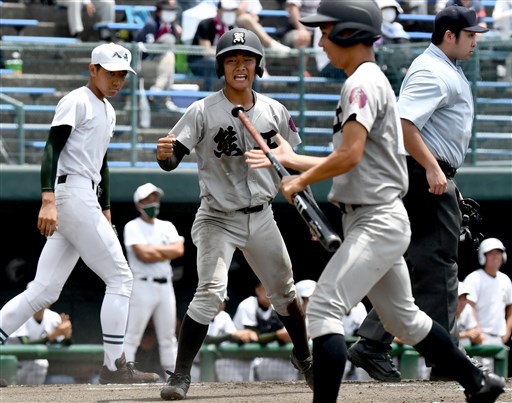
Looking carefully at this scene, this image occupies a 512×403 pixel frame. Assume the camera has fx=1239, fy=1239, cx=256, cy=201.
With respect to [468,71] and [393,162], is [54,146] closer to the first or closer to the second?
[393,162]

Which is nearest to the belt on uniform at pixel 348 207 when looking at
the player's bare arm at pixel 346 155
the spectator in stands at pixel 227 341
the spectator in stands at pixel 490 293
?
the player's bare arm at pixel 346 155

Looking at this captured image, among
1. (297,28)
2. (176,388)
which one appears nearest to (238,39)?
(176,388)

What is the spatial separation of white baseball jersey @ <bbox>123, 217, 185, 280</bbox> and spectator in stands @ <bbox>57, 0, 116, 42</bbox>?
278cm

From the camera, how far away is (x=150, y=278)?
37.2ft

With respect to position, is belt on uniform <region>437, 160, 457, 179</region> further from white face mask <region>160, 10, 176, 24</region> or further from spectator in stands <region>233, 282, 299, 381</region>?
white face mask <region>160, 10, 176, 24</region>

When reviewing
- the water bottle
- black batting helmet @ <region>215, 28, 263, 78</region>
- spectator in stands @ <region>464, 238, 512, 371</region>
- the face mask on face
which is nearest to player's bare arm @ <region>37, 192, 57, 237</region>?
black batting helmet @ <region>215, 28, 263, 78</region>

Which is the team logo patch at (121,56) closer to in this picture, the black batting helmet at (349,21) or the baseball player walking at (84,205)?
the baseball player walking at (84,205)

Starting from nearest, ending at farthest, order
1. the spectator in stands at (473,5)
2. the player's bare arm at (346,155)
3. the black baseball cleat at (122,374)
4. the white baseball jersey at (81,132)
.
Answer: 1. the player's bare arm at (346,155)
2. the white baseball jersey at (81,132)
3. the black baseball cleat at (122,374)
4. the spectator in stands at (473,5)

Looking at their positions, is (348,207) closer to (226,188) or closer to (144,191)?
(226,188)

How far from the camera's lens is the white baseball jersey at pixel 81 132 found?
6.85 meters

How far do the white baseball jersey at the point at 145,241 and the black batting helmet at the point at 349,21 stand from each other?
638cm

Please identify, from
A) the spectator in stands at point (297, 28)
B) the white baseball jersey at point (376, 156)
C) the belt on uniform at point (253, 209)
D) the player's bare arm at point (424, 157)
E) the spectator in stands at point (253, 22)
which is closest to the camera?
the white baseball jersey at point (376, 156)

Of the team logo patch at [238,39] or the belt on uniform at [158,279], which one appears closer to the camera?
the team logo patch at [238,39]

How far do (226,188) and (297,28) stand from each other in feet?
23.8
